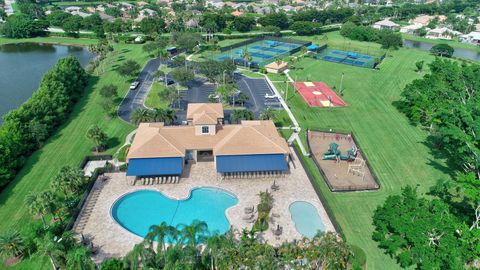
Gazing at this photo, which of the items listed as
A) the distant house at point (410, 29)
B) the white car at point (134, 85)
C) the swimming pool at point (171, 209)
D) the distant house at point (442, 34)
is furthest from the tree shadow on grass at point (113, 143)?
the distant house at point (442, 34)

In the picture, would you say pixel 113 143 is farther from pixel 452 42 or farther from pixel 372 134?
pixel 452 42

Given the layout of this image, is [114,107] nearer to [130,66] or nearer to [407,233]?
[130,66]

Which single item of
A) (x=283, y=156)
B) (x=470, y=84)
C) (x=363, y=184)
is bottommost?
(x=363, y=184)

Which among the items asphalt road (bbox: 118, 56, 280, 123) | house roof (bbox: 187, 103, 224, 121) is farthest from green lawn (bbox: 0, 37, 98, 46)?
house roof (bbox: 187, 103, 224, 121)

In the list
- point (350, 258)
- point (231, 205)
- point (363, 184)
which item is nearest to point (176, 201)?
point (231, 205)

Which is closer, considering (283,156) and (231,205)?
(231,205)

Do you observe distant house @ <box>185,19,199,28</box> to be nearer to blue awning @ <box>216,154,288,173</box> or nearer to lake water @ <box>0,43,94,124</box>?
lake water @ <box>0,43,94,124</box>

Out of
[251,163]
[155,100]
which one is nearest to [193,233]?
[251,163]
